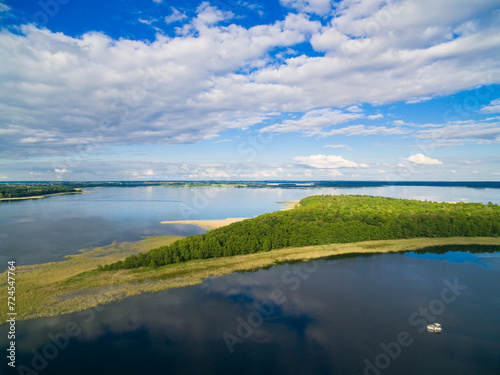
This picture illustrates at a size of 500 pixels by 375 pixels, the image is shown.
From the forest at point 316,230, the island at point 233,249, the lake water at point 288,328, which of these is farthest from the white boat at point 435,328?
the forest at point 316,230

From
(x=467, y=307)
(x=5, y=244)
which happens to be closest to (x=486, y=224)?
(x=467, y=307)

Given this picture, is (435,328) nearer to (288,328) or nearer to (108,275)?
(288,328)

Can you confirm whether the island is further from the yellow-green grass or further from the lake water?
the lake water

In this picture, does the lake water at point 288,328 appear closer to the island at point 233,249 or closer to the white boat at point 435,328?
the white boat at point 435,328

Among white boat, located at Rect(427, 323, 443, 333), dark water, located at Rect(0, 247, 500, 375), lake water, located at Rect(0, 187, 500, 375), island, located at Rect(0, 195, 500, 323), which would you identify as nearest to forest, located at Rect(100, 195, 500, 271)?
island, located at Rect(0, 195, 500, 323)

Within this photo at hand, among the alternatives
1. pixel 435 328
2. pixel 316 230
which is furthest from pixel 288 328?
pixel 316 230

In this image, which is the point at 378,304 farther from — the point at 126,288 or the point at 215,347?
the point at 126,288

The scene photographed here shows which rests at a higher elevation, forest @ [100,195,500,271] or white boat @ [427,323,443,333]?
forest @ [100,195,500,271]
